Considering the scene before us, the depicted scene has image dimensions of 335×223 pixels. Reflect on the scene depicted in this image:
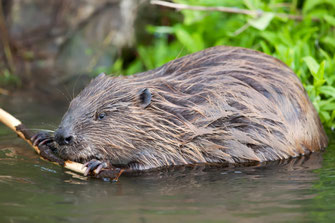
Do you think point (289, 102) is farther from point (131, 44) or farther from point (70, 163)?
point (131, 44)

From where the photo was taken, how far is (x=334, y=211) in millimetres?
2625

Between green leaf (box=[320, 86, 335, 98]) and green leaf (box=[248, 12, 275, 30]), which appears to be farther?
green leaf (box=[248, 12, 275, 30])

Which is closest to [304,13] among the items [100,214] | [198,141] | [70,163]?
[198,141]

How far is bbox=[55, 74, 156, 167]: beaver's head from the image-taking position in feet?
11.9

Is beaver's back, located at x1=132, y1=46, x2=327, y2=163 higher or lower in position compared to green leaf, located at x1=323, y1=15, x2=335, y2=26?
lower

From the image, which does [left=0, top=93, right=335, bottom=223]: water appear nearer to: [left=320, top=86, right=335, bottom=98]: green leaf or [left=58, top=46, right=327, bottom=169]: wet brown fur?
[left=58, top=46, right=327, bottom=169]: wet brown fur

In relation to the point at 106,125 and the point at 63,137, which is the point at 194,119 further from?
the point at 63,137

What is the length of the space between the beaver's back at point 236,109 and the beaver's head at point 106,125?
153mm

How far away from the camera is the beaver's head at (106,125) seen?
3619mm

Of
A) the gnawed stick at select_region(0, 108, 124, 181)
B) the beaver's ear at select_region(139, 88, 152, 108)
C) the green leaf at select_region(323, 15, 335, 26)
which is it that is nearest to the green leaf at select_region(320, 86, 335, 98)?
the green leaf at select_region(323, 15, 335, 26)

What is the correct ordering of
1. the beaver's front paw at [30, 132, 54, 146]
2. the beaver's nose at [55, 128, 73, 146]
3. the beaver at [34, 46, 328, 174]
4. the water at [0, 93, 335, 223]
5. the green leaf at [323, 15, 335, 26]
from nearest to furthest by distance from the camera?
the water at [0, 93, 335, 223]
the beaver's nose at [55, 128, 73, 146]
the beaver at [34, 46, 328, 174]
the beaver's front paw at [30, 132, 54, 146]
the green leaf at [323, 15, 335, 26]

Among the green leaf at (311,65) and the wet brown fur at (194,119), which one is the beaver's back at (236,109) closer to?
the wet brown fur at (194,119)

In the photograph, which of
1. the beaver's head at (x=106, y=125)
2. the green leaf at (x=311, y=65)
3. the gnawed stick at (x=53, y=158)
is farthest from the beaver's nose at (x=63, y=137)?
the green leaf at (x=311, y=65)

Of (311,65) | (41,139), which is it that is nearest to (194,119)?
(41,139)
